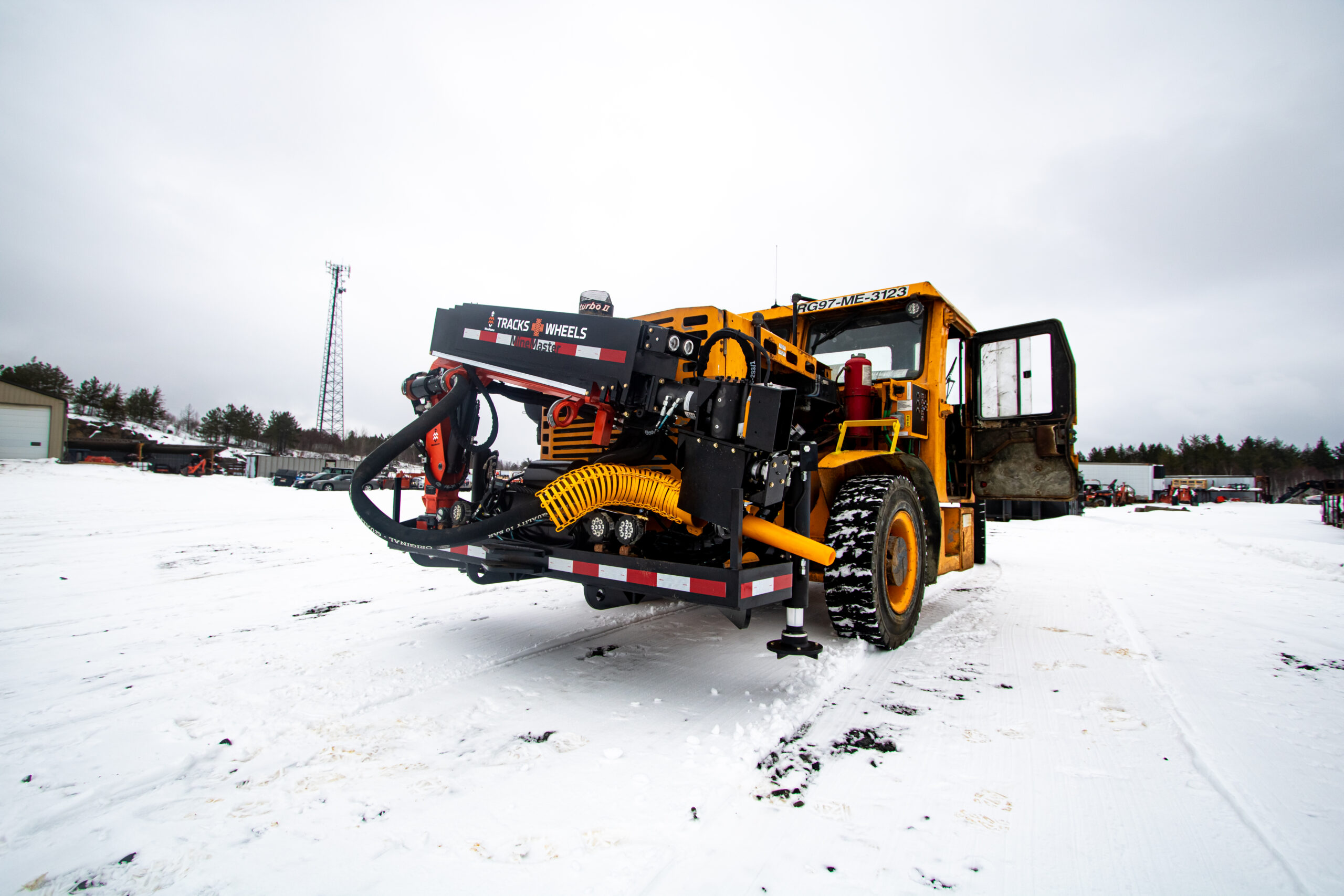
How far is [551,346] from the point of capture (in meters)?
3.19

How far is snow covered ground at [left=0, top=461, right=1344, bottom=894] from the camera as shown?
6.01 ft

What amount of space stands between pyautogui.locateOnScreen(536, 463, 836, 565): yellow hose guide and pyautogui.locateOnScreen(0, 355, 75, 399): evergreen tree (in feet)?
304

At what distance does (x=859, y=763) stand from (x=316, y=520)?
13114mm

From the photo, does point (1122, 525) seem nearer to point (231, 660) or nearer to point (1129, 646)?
point (1129, 646)

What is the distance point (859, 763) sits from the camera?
2.49 metres

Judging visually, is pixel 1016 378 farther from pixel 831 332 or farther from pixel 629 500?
pixel 629 500

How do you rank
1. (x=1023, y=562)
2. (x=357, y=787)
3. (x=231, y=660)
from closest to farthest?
(x=357, y=787)
(x=231, y=660)
(x=1023, y=562)

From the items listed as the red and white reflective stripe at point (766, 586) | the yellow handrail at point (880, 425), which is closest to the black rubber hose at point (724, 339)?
the red and white reflective stripe at point (766, 586)

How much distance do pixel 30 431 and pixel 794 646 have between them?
55590 mm

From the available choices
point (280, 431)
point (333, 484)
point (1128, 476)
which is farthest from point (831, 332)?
point (280, 431)

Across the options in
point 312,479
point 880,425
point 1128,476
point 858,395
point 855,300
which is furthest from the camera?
point 1128,476

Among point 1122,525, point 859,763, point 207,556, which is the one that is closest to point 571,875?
point 859,763

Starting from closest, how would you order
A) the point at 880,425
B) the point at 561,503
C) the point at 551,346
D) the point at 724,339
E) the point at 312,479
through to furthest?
the point at 561,503, the point at 551,346, the point at 724,339, the point at 880,425, the point at 312,479

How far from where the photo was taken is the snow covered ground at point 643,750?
1.83 meters
